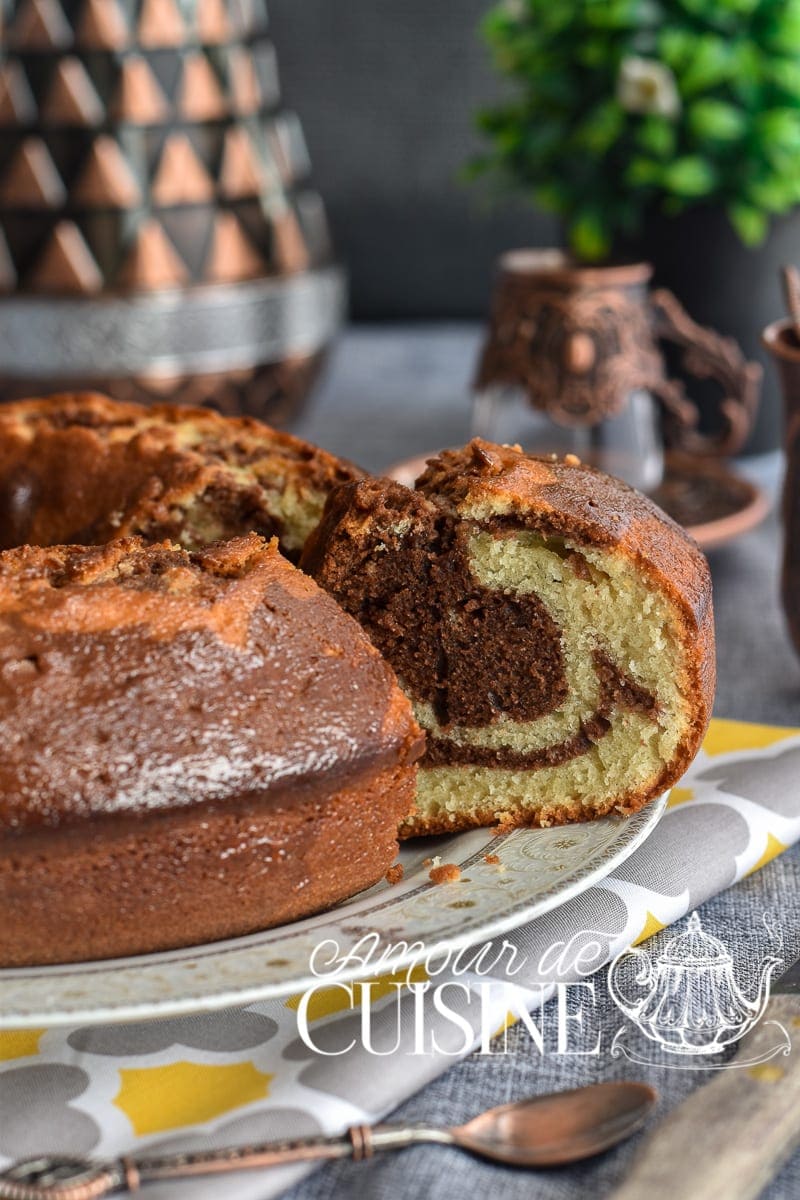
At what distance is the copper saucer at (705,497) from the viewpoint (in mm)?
2945

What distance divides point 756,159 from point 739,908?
2.19 metres

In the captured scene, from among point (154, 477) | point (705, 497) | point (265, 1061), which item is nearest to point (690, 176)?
point (705, 497)

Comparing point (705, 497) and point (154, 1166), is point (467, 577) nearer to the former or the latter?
point (154, 1166)

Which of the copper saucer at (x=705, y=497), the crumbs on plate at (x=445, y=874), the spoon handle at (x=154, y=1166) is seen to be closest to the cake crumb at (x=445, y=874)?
the crumbs on plate at (x=445, y=874)

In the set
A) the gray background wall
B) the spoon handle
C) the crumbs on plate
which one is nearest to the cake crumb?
the crumbs on plate

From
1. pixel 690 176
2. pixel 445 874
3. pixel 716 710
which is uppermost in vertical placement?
pixel 690 176

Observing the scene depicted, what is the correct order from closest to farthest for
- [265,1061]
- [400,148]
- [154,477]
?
[265,1061]
[154,477]
[400,148]

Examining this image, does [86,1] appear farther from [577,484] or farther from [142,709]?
[142,709]

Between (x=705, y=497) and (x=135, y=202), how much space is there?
1.53 m

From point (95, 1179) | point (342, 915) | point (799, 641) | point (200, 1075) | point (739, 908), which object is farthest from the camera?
point (799, 641)

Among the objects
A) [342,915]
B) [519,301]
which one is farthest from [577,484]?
[519,301]

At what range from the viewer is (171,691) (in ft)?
5.10

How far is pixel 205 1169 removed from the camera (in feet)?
4.32

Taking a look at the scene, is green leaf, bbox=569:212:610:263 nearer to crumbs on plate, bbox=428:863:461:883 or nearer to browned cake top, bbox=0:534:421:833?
browned cake top, bbox=0:534:421:833
